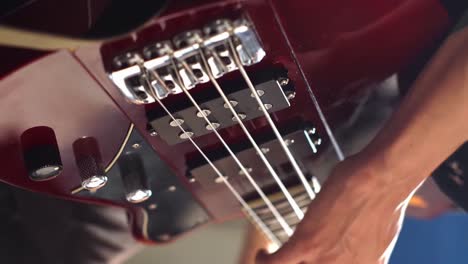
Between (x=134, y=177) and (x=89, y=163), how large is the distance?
7 centimetres

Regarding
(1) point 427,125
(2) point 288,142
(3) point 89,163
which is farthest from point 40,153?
(1) point 427,125

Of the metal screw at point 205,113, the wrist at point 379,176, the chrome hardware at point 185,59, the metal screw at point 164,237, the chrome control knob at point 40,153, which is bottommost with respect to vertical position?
the metal screw at point 164,237

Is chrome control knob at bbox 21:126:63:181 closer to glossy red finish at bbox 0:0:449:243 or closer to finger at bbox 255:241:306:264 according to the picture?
glossy red finish at bbox 0:0:449:243

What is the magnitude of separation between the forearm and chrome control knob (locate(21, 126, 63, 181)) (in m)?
0.32

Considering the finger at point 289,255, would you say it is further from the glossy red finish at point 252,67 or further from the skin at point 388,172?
the glossy red finish at point 252,67

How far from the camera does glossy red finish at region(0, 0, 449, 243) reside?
2.14 ft

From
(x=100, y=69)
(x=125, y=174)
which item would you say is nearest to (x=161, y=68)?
(x=100, y=69)

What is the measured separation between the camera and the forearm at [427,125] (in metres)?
0.73

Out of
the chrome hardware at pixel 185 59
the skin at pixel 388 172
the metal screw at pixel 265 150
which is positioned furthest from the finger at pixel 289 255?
the chrome hardware at pixel 185 59

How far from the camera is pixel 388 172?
76 centimetres

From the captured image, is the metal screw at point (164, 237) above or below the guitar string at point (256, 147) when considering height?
below

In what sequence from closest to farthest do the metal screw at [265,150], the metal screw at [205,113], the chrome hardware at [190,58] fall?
the chrome hardware at [190,58] → the metal screw at [205,113] → the metal screw at [265,150]

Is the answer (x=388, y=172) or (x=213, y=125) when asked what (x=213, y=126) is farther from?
(x=388, y=172)

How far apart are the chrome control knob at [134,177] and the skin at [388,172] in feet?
0.56
